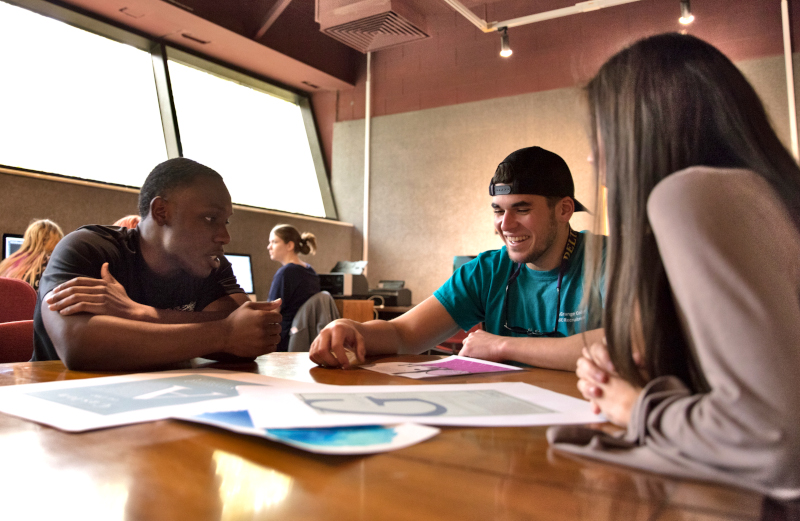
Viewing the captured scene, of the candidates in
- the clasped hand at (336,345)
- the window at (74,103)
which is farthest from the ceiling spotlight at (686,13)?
the window at (74,103)

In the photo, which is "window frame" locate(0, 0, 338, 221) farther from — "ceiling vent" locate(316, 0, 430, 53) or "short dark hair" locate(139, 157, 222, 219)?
"short dark hair" locate(139, 157, 222, 219)

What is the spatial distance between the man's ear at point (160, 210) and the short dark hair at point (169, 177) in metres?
0.02

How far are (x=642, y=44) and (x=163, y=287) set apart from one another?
1.36 metres

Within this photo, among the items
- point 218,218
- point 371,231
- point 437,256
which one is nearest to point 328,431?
point 218,218

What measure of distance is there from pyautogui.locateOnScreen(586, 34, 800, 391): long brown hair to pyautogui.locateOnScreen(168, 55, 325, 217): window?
4.72 meters

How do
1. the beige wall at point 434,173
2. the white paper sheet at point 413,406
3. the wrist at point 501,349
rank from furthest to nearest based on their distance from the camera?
the beige wall at point 434,173
the wrist at point 501,349
the white paper sheet at point 413,406

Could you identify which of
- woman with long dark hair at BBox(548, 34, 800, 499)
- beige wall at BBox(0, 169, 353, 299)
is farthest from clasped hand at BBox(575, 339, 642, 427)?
beige wall at BBox(0, 169, 353, 299)

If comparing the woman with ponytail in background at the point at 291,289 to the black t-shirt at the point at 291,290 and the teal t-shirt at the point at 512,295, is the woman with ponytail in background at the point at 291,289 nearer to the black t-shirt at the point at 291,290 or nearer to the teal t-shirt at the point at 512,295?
the black t-shirt at the point at 291,290

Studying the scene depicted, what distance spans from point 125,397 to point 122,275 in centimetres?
80

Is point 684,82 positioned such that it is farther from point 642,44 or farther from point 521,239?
point 521,239

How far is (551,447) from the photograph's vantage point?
22.8 inches

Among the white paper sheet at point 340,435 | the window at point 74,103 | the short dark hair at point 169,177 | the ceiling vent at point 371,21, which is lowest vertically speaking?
the white paper sheet at point 340,435

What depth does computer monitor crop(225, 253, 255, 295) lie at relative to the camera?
4.70 meters

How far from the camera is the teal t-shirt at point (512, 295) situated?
1602mm
